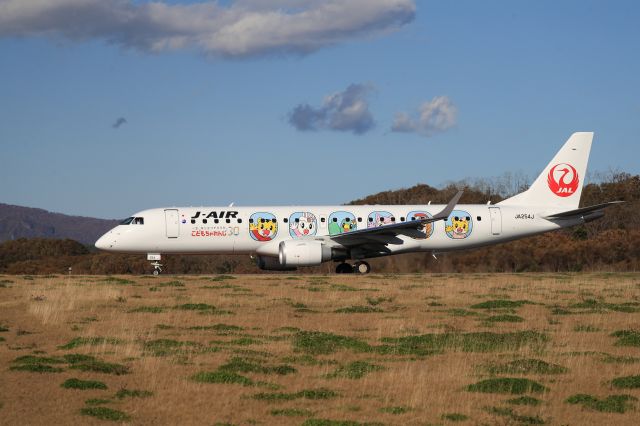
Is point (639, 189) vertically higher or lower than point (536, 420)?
higher

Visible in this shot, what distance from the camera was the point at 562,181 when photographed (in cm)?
4166

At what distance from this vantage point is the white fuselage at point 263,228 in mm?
38344

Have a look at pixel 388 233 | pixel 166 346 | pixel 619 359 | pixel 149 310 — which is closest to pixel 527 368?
pixel 619 359

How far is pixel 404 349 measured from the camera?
17.6 m

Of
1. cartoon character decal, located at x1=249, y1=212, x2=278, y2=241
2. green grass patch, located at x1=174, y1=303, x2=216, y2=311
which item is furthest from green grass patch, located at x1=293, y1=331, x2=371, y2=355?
cartoon character decal, located at x1=249, y1=212, x2=278, y2=241

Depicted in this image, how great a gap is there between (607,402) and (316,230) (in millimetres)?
26030

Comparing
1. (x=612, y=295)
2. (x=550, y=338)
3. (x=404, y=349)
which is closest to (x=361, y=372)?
(x=404, y=349)

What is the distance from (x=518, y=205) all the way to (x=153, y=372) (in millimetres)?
28800

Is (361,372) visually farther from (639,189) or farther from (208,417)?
(639,189)

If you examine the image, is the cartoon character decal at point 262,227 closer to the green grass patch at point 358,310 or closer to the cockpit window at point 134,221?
the cockpit window at point 134,221

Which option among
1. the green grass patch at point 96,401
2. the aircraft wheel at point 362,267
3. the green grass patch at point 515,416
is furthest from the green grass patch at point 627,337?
the aircraft wheel at point 362,267

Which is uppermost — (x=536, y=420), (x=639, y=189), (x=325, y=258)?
(x=639, y=189)

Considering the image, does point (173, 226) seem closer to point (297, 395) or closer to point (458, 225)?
point (458, 225)

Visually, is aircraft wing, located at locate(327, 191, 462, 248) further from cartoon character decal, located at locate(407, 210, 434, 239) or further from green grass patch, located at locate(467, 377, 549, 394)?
green grass patch, located at locate(467, 377, 549, 394)
